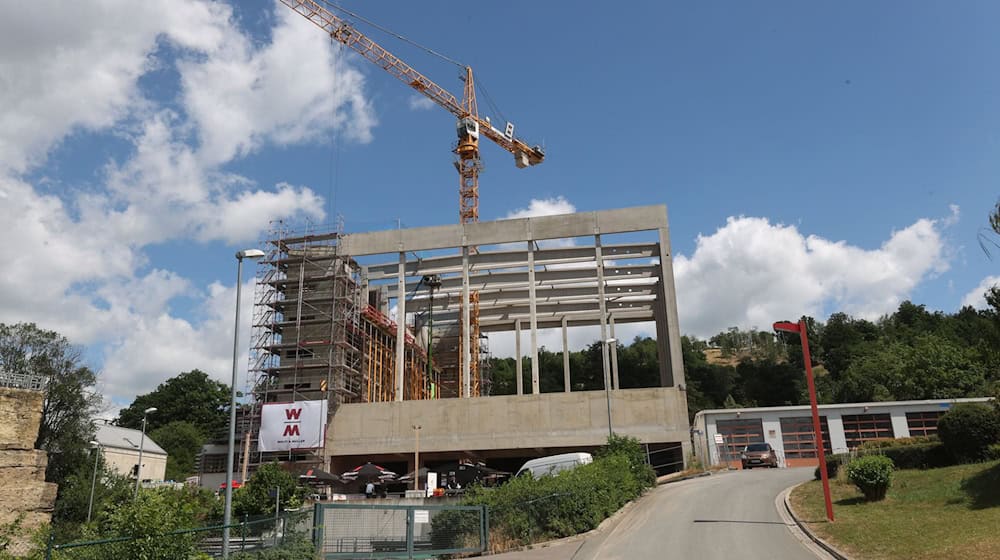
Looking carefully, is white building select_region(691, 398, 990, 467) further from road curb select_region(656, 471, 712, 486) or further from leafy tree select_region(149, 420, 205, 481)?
leafy tree select_region(149, 420, 205, 481)

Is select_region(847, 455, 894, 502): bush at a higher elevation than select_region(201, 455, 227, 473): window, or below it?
below

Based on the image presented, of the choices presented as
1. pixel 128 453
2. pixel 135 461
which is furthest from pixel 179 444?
pixel 128 453

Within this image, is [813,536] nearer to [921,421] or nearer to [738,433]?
[738,433]

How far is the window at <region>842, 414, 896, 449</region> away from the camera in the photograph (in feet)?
Result: 147

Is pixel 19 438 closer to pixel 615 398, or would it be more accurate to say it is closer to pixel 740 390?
pixel 615 398

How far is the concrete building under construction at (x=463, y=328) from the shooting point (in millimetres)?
44562

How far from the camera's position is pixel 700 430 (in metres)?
45.9

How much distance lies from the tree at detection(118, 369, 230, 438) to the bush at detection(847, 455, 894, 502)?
8795 centimetres

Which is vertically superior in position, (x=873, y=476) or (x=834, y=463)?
(x=834, y=463)

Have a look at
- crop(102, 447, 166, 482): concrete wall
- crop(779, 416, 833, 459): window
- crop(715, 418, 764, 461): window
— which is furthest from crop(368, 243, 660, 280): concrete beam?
crop(102, 447, 166, 482): concrete wall

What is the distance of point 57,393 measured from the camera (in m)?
49.9

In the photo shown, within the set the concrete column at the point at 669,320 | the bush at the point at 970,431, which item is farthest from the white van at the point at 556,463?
the concrete column at the point at 669,320

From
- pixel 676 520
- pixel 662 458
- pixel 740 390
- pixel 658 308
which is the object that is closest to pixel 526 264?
pixel 658 308

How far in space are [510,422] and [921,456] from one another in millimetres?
25501
